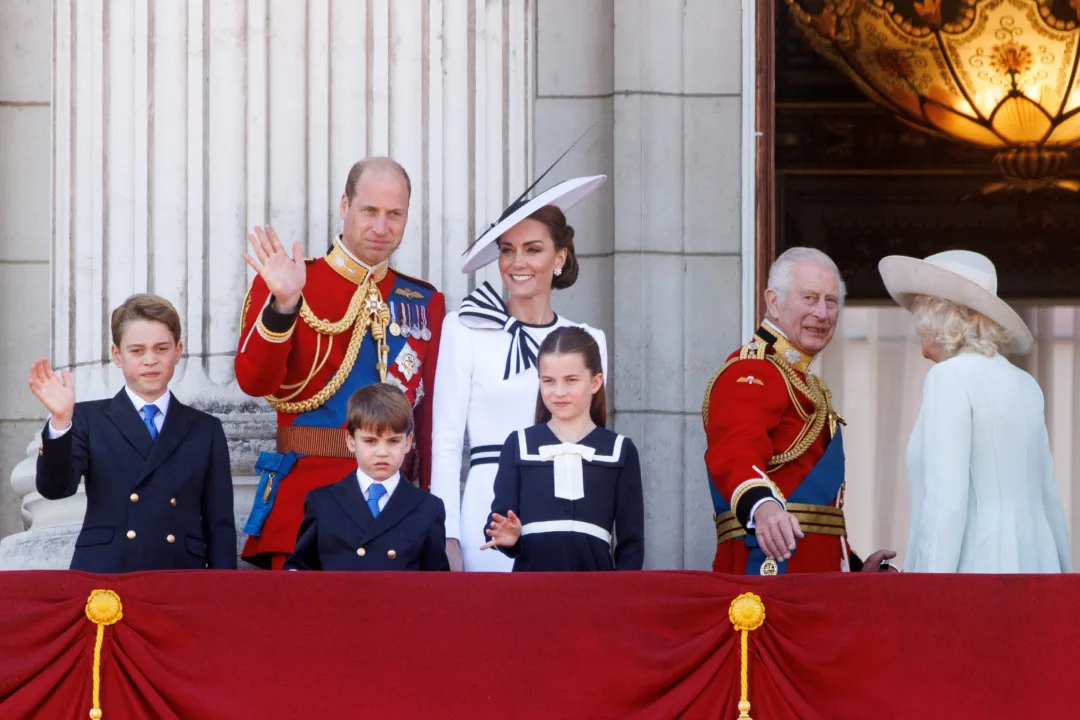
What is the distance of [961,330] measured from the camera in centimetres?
552

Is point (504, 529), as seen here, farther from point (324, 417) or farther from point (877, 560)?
point (877, 560)

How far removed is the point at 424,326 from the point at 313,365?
371 millimetres

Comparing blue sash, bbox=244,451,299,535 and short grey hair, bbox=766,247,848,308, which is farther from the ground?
short grey hair, bbox=766,247,848,308

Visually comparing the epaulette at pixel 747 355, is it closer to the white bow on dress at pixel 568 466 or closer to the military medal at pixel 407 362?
the white bow on dress at pixel 568 466

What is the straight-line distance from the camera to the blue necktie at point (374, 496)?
533cm

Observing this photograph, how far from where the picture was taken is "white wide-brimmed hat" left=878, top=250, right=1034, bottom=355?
215 inches

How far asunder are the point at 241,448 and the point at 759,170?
2.16 m

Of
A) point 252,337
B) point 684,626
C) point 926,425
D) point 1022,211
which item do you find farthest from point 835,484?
point 1022,211

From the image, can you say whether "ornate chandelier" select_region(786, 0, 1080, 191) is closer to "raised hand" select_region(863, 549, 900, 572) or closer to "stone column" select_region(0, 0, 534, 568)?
"stone column" select_region(0, 0, 534, 568)

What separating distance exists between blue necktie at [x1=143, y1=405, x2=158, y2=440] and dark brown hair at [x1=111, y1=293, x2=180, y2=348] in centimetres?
18

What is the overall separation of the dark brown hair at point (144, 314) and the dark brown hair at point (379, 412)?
1.73ft

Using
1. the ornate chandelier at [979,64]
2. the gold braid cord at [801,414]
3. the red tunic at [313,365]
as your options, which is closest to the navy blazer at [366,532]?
the red tunic at [313,365]

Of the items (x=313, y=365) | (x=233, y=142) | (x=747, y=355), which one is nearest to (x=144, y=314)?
(x=313, y=365)

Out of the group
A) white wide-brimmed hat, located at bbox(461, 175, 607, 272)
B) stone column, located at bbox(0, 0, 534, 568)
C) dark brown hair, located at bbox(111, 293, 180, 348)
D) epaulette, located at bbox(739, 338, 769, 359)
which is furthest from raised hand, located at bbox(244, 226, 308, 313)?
epaulette, located at bbox(739, 338, 769, 359)
